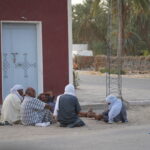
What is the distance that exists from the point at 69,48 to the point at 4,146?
7.36 m

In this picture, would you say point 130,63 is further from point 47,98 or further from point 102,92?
point 47,98

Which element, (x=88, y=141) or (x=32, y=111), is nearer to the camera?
(x=88, y=141)

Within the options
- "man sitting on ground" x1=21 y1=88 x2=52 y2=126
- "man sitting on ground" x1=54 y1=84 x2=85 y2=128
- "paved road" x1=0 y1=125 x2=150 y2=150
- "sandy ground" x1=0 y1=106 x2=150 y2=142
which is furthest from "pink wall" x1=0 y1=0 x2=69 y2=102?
"paved road" x1=0 y1=125 x2=150 y2=150

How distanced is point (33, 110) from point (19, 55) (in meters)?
3.75

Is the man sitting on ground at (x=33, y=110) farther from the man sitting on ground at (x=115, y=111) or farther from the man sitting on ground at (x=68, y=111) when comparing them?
the man sitting on ground at (x=115, y=111)

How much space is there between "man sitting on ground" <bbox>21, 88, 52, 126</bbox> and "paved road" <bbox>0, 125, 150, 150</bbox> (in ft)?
4.14

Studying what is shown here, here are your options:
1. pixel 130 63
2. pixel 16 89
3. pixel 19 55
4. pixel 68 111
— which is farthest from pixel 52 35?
pixel 130 63

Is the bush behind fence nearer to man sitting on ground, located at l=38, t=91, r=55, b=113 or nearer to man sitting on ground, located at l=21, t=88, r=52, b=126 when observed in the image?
man sitting on ground, located at l=38, t=91, r=55, b=113

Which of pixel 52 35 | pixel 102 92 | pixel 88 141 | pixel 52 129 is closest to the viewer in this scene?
pixel 88 141

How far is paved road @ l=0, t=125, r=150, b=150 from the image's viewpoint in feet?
32.0

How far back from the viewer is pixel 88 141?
1050 cm

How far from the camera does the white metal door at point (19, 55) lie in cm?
1611

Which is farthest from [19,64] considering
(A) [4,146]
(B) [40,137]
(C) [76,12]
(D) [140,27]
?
(C) [76,12]

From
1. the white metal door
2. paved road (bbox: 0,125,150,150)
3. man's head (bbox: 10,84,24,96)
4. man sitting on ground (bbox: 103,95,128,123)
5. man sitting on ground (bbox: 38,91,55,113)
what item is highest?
the white metal door
